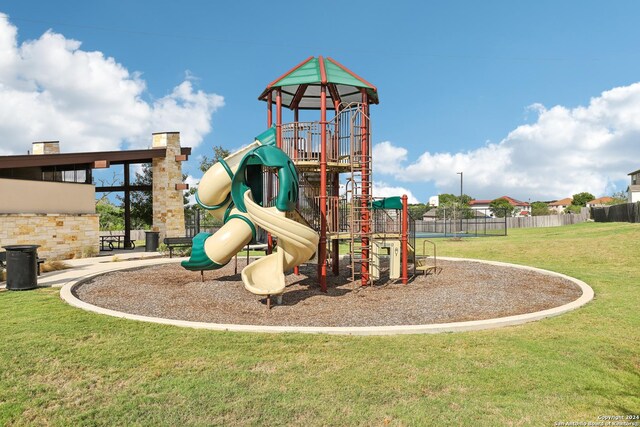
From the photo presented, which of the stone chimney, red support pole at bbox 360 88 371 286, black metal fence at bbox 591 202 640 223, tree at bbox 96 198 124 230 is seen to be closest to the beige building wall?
the stone chimney

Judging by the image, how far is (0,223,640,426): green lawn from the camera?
453cm

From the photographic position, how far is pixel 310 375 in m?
5.44

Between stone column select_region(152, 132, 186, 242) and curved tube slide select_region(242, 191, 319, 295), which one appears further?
stone column select_region(152, 132, 186, 242)

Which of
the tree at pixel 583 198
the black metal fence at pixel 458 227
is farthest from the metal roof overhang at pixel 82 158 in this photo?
the tree at pixel 583 198

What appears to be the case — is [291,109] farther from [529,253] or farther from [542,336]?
[529,253]

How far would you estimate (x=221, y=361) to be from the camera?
5922 mm

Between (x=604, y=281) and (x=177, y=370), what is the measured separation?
13.2 m

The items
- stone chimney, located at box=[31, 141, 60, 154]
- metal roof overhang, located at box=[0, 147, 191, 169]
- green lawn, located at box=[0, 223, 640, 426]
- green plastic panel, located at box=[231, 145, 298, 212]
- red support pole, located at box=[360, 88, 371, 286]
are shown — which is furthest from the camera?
stone chimney, located at box=[31, 141, 60, 154]

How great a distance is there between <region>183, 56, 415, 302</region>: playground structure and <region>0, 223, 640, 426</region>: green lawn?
3.41 metres

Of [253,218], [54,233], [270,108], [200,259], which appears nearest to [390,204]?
[253,218]

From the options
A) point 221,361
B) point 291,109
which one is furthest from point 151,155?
point 221,361

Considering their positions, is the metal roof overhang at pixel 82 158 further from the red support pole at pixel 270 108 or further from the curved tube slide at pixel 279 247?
the curved tube slide at pixel 279 247

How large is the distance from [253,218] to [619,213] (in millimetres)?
49547

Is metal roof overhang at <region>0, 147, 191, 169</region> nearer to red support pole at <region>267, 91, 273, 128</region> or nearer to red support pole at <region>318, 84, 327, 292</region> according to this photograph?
red support pole at <region>267, 91, 273, 128</region>
